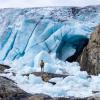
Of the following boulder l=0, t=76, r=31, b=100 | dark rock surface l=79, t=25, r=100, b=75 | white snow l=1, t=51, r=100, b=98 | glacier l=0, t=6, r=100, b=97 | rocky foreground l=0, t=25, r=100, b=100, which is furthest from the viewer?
glacier l=0, t=6, r=100, b=97

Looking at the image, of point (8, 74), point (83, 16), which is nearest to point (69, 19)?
point (83, 16)

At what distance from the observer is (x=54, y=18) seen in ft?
93.9

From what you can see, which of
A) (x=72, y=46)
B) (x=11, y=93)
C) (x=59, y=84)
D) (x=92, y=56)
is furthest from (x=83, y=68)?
(x=11, y=93)

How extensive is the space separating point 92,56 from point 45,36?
14.9 feet

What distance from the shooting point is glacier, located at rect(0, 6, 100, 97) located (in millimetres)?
25406

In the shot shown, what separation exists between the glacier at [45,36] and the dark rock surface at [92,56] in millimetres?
614

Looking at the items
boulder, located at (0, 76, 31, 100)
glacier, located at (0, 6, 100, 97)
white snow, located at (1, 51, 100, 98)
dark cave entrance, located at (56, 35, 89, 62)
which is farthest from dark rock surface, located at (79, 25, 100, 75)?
boulder, located at (0, 76, 31, 100)

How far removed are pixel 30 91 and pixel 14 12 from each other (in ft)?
43.7

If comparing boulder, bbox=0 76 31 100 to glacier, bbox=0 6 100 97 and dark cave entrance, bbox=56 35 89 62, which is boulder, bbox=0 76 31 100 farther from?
dark cave entrance, bbox=56 35 89 62

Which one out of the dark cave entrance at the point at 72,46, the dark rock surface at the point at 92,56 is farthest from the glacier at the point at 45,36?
the dark rock surface at the point at 92,56

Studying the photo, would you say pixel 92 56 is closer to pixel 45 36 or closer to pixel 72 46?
pixel 72 46

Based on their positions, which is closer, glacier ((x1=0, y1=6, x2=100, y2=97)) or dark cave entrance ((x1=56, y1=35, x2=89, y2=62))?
glacier ((x1=0, y1=6, x2=100, y2=97))

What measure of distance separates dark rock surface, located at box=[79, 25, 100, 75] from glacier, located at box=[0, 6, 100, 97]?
0.61 metres

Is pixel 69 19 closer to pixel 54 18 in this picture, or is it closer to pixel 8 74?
pixel 54 18
